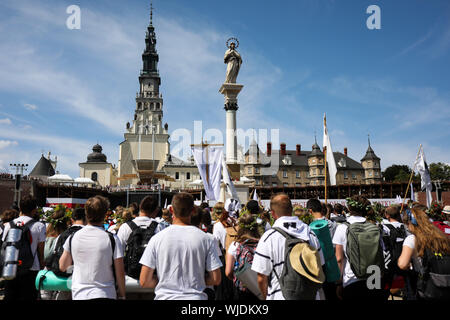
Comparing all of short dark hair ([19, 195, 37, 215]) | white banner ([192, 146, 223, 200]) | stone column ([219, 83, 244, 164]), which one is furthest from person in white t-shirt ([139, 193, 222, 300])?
stone column ([219, 83, 244, 164])

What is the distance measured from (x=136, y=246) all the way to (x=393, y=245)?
421 centimetres

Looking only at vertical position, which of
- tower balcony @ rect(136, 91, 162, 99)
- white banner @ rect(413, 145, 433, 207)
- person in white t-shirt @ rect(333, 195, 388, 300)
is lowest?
person in white t-shirt @ rect(333, 195, 388, 300)

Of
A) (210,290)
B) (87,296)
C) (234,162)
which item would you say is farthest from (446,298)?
(234,162)

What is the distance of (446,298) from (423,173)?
11265 millimetres

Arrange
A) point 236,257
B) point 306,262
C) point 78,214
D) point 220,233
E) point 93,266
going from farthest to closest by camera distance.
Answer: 1. point 220,233
2. point 78,214
3. point 236,257
4. point 93,266
5. point 306,262

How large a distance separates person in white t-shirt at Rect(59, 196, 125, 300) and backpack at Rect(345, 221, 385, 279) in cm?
313

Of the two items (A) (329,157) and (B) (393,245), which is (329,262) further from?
(A) (329,157)

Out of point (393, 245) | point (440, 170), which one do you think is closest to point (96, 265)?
point (393, 245)

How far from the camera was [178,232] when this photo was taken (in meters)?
3.30

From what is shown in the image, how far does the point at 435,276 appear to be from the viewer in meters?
3.85

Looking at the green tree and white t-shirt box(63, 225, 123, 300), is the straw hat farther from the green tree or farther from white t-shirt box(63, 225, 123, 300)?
the green tree

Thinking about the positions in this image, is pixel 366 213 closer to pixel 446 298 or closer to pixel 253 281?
pixel 446 298

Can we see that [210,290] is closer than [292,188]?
Yes

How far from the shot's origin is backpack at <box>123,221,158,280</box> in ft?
14.7
